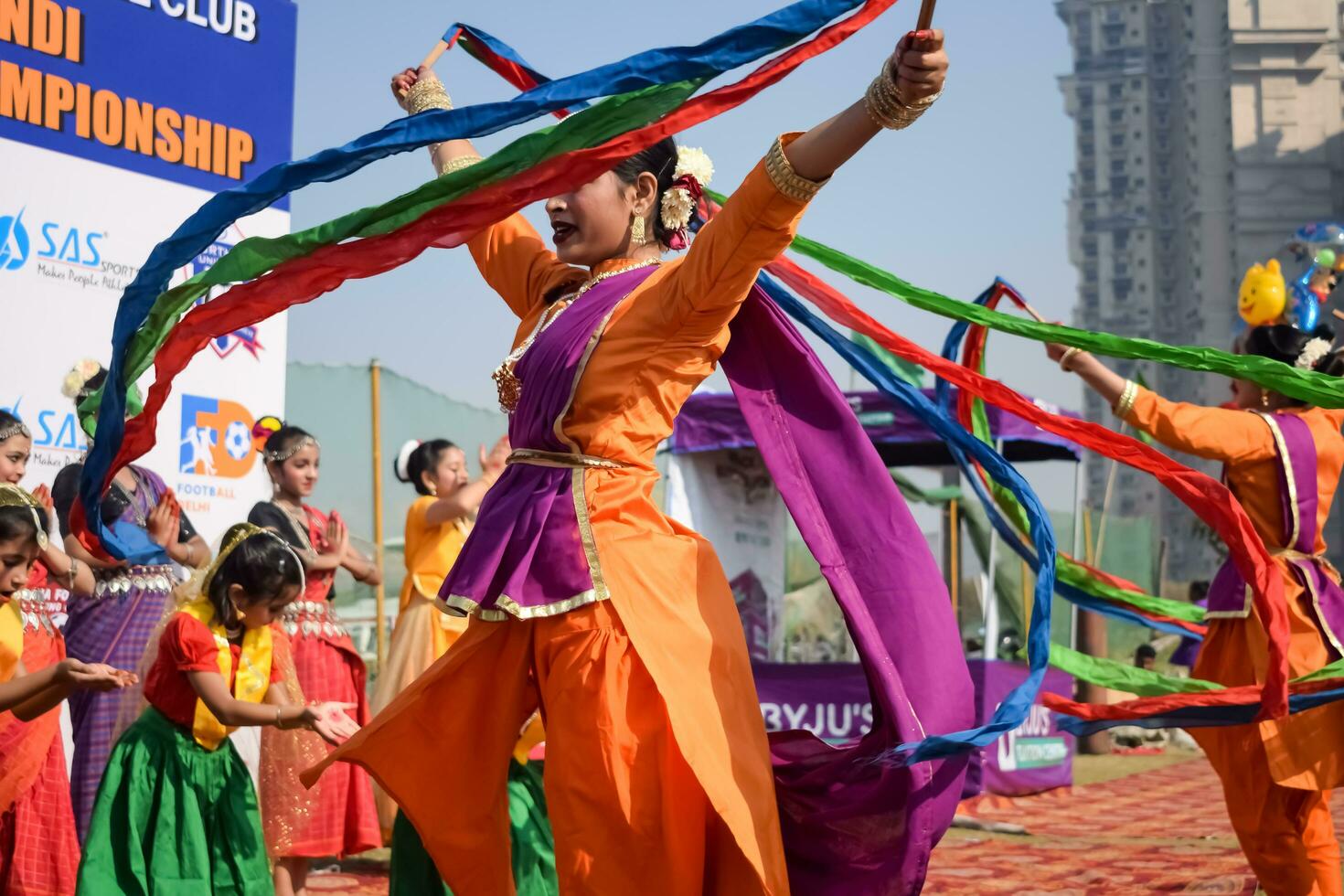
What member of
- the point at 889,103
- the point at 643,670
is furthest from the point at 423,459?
the point at 889,103

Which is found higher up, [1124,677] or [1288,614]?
[1288,614]

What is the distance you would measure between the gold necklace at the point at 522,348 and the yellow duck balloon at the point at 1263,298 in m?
2.99

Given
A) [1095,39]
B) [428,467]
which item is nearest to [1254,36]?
[1095,39]

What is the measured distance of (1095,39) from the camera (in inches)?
3098

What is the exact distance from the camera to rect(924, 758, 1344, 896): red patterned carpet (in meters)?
6.16

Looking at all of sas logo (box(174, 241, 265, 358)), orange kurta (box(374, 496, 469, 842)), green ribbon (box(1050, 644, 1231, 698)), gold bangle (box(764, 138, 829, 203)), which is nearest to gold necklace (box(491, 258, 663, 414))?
gold bangle (box(764, 138, 829, 203))

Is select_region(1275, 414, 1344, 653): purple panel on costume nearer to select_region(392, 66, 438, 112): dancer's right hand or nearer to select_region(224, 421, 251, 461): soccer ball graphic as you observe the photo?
select_region(392, 66, 438, 112): dancer's right hand

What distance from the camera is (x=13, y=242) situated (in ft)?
20.5

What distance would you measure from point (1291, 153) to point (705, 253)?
57.5 m

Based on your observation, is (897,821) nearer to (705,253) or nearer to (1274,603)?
(705,253)

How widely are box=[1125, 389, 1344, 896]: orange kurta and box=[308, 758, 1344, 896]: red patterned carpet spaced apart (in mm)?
1117

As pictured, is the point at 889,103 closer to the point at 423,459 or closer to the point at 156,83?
the point at 423,459

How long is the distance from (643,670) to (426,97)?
1.57 meters

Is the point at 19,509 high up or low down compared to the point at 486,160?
down
